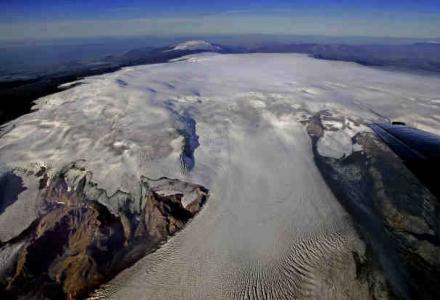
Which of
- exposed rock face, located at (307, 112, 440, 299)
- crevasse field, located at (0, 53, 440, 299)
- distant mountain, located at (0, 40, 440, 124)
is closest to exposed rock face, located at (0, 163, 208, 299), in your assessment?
crevasse field, located at (0, 53, 440, 299)

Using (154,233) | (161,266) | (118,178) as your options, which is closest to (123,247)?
(154,233)

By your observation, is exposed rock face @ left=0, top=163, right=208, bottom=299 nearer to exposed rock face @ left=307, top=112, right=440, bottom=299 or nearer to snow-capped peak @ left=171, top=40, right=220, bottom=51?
exposed rock face @ left=307, top=112, right=440, bottom=299

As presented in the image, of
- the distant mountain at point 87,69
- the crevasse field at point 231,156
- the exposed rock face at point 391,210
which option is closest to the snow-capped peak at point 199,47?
the distant mountain at point 87,69

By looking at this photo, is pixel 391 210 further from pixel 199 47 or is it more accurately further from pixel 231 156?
pixel 199 47

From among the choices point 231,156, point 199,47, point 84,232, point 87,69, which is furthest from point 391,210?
point 199,47

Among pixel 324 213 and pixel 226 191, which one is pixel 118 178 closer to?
pixel 226 191

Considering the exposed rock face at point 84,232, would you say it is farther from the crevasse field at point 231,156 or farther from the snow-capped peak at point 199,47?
the snow-capped peak at point 199,47
